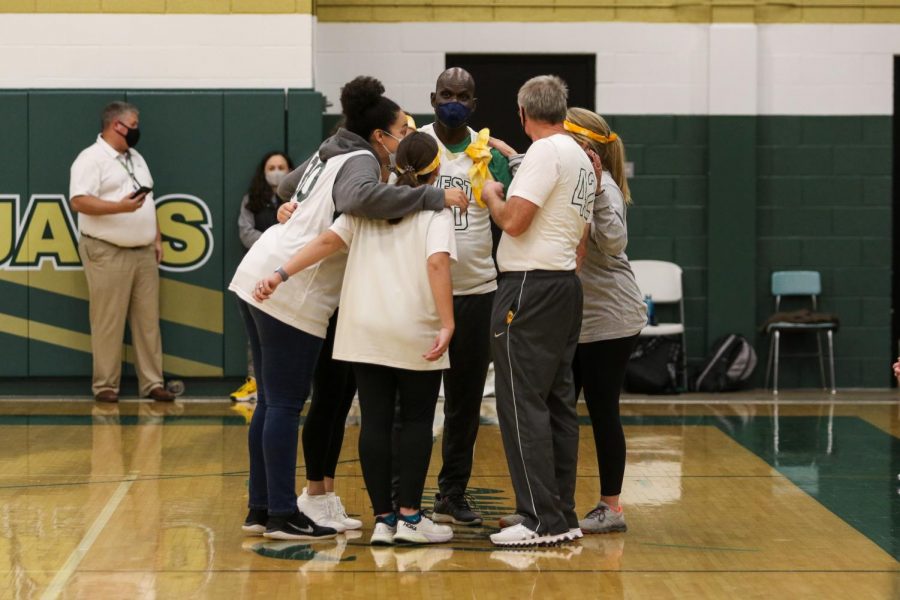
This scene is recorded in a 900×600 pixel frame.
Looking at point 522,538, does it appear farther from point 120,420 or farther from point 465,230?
point 120,420

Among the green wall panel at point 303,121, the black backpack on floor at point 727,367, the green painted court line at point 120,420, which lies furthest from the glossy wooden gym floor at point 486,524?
the green wall panel at point 303,121

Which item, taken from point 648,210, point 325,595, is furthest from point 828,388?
point 325,595

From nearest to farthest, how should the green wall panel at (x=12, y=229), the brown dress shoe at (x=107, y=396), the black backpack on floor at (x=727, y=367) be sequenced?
the brown dress shoe at (x=107, y=396), the green wall panel at (x=12, y=229), the black backpack on floor at (x=727, y=367)

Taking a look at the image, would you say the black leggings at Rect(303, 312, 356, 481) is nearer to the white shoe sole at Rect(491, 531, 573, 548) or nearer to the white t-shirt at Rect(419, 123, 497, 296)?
the white t-shirt at Rect(419, 123, 497, 296)

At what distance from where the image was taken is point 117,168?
26.5 feet

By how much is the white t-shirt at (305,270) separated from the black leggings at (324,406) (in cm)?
23

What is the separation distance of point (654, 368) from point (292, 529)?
458cm

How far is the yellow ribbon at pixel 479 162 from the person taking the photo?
466 centimetres

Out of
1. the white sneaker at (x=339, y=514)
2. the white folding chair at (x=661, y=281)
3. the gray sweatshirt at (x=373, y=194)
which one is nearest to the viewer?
the gray sweatshirt at (x=373, y=194)

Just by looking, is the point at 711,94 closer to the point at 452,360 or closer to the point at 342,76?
the point at 342,76

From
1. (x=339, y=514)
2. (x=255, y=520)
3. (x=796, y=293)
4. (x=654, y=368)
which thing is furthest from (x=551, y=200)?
(x=796, y=293)

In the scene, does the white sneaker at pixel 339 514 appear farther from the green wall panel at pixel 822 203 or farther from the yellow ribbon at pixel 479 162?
the green wall panel at pixel 822 203

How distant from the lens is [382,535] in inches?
179

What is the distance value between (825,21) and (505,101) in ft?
7.34
